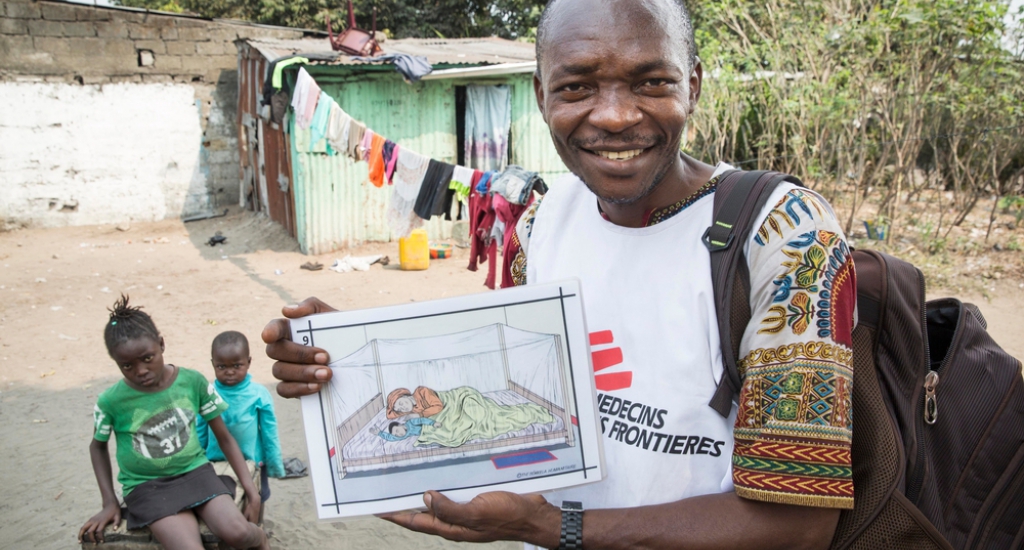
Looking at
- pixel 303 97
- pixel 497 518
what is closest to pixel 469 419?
pixel 497 518

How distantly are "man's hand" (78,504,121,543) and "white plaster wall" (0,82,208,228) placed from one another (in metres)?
10.5

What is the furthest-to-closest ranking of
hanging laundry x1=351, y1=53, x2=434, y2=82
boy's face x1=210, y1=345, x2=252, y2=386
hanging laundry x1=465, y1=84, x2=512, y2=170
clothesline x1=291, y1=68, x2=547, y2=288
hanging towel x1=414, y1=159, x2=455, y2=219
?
hanging laundry x1=465, y1=84, x2=512, y2=170 < hanging laundry x1=351, y1=53, x2=434, y2=82 < hanging towel x1=414, y1=159, x2=455, y2=219 < clothesline x1=291, y1=68, x2=547, y2=288 < boy's face x1=210, y1=345, x2=252, y2=386

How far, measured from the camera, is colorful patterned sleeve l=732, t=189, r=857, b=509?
106cm

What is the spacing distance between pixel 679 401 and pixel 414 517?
0.52 m

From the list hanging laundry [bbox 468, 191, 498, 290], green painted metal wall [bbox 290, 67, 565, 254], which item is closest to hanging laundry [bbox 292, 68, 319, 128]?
green painted metal wall [bbox 290, 67, 565, 254]

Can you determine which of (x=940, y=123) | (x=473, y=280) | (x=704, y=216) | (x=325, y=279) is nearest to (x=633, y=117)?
(x=704, y=216)

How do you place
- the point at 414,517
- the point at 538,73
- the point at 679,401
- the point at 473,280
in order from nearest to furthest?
1. the point at 679,401
2. the point at 414,517
3. the point at 538,73
4. the point at 473,280

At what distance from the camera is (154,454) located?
3045 millimetres

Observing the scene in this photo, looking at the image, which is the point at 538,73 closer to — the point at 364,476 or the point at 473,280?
the point at 364,476

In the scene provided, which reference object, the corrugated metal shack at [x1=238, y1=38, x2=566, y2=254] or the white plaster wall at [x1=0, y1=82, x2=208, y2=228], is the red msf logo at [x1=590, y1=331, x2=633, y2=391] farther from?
the white plaster wall at [x1=0, y1=82, x2=208, y2=228]

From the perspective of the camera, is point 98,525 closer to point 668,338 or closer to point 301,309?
point 301,309

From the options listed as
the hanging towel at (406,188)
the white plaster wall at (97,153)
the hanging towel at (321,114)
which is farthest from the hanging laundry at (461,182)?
the white plaster wall at (97,153)

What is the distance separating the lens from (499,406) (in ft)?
4.28

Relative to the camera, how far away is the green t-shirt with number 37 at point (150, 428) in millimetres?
3012
